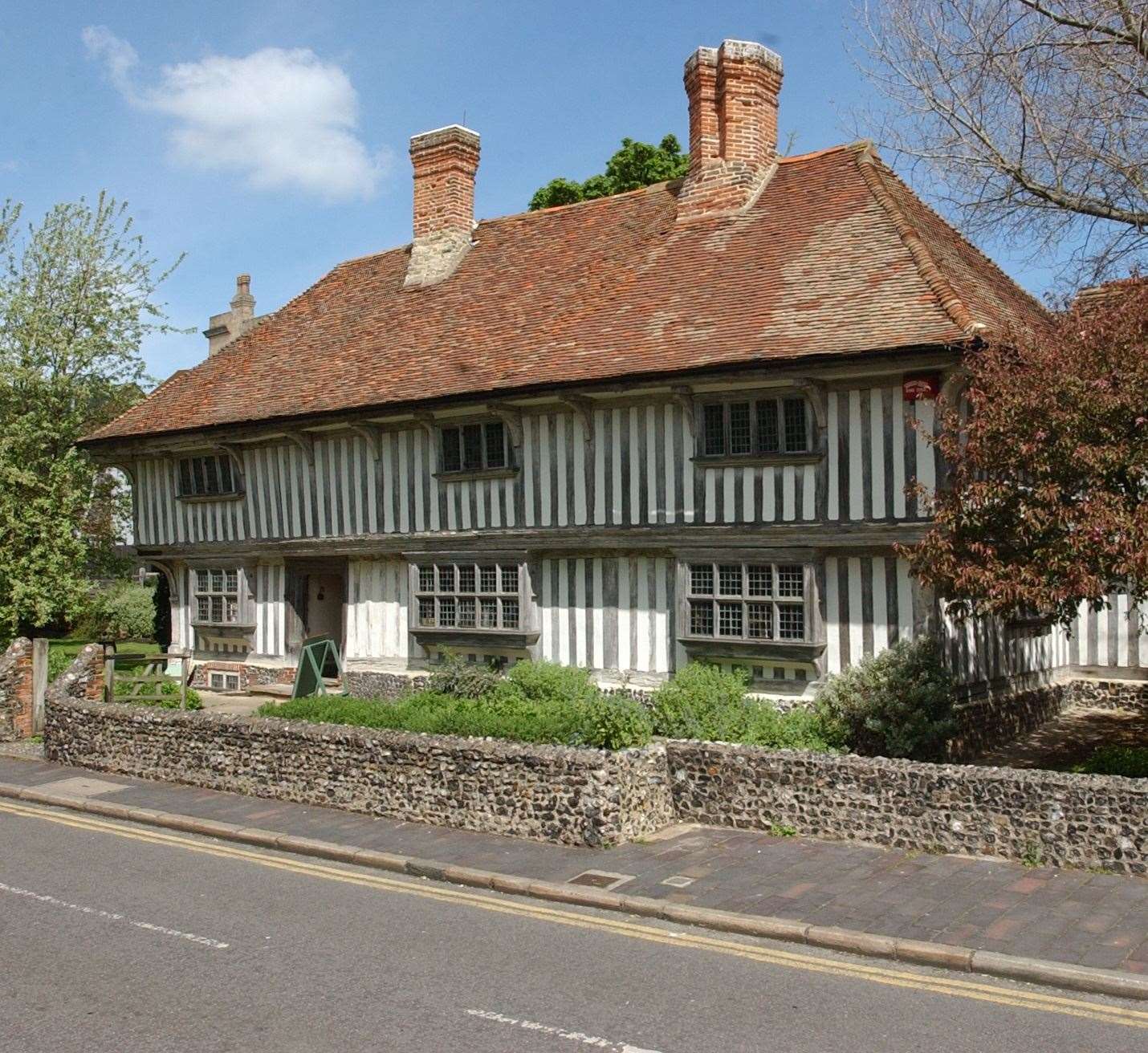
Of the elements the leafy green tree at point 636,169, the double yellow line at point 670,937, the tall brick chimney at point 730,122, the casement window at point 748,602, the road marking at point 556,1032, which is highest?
the leafy green tree at point 636,169

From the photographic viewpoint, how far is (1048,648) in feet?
56.5

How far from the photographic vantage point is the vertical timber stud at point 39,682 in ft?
59.2

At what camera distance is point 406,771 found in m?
11.7

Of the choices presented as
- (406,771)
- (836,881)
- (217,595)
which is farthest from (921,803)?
(217,595)

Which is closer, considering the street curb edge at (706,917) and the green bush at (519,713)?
the street curb edge at (706,917)

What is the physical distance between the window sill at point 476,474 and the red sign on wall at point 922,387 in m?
5.97

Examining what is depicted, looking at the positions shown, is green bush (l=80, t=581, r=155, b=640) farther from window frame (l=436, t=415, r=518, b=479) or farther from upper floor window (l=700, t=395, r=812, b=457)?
upper floor window (l=700, t=395, r=812, b=457)

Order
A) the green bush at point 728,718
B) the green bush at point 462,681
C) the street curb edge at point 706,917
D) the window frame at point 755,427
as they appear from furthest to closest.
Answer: the green bush at point 462,681, the window frame at point 755,427, the green bush at point 728,718, the street curb edge at point 706,917

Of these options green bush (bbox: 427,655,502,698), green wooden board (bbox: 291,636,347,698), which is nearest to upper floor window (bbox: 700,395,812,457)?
green bush (bbox: 427,655,502,698)

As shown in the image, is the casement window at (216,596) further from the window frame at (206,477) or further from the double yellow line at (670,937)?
the double yellow line at (670,937)

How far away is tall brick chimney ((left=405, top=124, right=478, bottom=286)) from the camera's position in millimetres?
21547

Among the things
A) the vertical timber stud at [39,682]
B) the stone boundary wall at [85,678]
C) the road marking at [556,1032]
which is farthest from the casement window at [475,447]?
the road marking at [556,1032]

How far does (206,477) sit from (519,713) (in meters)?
10.5

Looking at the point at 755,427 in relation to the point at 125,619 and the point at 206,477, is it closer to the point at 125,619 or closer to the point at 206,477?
the point at 206,477
